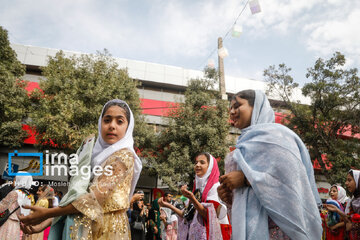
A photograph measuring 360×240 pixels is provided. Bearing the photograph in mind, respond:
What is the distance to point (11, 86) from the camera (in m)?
15.1

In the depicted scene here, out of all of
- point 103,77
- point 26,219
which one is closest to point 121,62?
point 103,77

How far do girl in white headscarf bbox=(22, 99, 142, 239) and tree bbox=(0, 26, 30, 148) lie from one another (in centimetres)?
1530

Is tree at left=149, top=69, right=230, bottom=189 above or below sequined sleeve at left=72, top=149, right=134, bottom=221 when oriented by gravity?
above

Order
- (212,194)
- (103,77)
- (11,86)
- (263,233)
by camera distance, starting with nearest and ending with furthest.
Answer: (263,233), (212,194), (103,77), (11,86)

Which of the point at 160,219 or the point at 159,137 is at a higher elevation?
the point at 159,137

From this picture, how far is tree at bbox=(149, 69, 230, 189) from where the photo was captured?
1362cm

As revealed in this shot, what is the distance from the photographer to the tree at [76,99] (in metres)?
12.3

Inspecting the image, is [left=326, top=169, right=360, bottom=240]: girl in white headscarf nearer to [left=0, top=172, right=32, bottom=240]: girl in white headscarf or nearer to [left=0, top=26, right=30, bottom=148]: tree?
[left=0, top=172, right=32, bottom=240]: girl in white headscarf

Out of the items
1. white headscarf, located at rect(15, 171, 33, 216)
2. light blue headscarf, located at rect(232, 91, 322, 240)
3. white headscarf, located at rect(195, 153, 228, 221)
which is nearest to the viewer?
light blue headscarf, located at rect(232, 91, 322, 240)

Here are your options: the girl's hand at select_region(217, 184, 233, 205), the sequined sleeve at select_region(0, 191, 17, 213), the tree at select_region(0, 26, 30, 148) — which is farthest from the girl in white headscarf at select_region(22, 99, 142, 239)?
the tree at select_region(0, 26, 30, 148)

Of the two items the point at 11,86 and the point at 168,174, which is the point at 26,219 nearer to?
the point at 168,174

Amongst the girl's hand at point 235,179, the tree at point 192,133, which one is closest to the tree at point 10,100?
the tree at point 192,133

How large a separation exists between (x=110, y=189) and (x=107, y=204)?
4.0 inches

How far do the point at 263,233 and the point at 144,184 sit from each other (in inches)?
749
